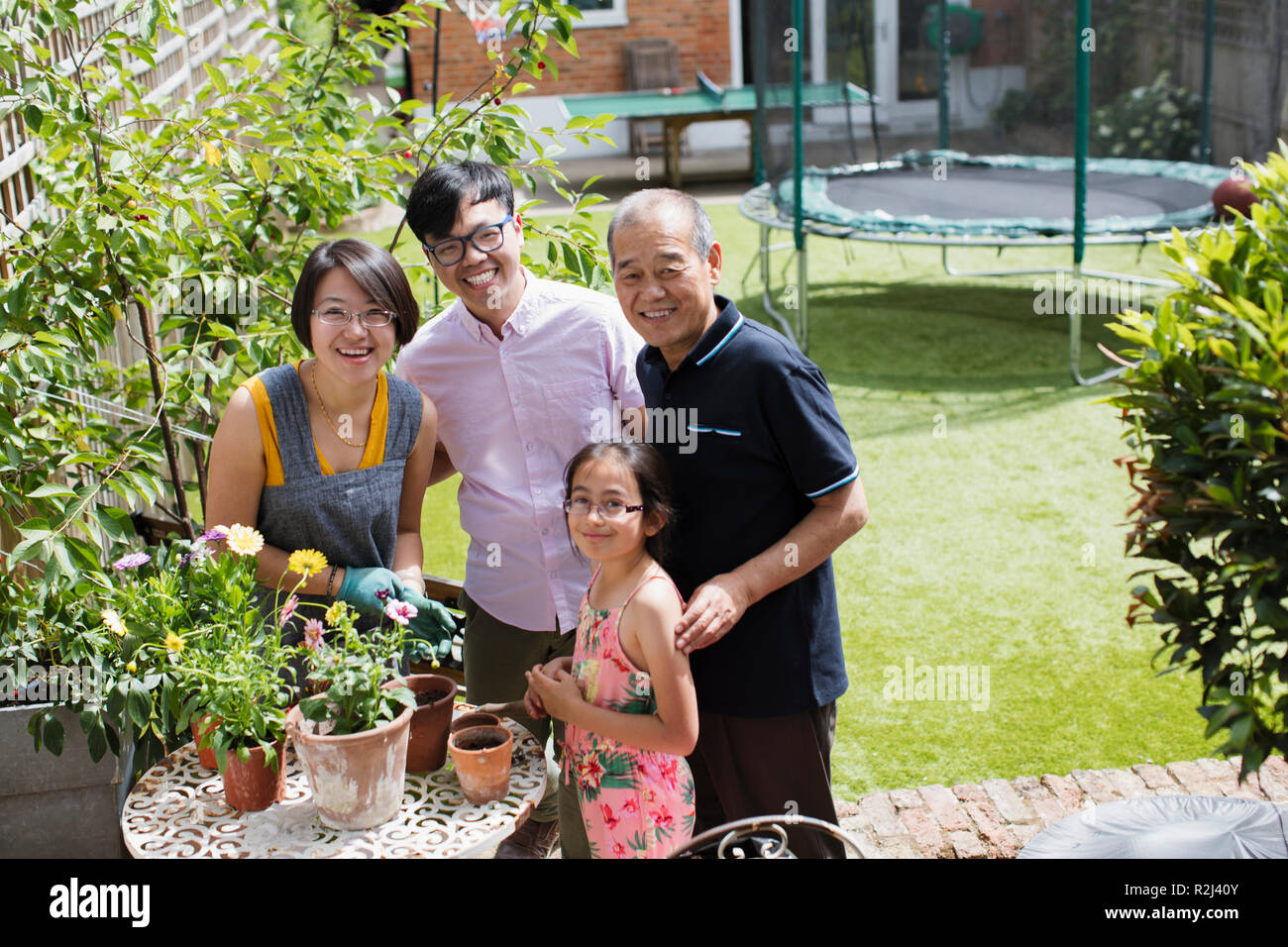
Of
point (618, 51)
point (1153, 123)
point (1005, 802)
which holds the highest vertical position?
point (618, 51)

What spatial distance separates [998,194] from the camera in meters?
8.68

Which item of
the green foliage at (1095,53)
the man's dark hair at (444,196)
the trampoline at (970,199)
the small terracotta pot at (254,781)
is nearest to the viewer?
the small terracotta pot at (254,781)

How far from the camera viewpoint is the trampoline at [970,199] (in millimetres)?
7105

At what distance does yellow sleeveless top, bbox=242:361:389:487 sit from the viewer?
7.30ft

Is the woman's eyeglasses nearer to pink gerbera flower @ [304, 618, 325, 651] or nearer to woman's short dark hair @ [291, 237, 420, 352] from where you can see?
woman's short dark hair @ [291, 237, 420, 352]

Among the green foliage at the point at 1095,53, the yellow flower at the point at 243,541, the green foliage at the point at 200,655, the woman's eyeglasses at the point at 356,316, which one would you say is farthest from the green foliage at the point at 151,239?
the green foliage at the point at 1095,53

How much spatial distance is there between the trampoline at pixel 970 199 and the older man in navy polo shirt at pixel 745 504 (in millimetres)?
4652

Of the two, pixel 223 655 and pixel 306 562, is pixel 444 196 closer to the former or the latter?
pixel 306 562

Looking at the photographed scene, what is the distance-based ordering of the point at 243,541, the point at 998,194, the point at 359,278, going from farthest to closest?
the point at 998,194
the point at 359,278
the point at 243,541

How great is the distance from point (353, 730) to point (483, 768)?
0.75 ft

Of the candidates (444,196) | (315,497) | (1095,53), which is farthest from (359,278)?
(1095,53)

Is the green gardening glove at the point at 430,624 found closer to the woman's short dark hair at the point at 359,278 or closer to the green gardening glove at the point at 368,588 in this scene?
the green gardening glove at the point at 368,588
